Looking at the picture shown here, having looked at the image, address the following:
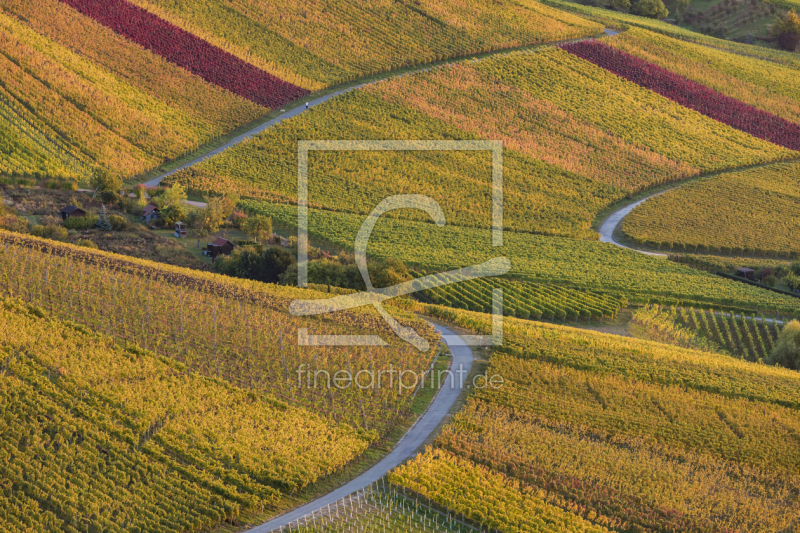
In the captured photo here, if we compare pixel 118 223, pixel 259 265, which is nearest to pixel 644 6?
pixel 259 265

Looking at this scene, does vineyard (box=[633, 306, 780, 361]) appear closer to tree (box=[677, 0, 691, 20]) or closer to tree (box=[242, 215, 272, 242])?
tree (box=[242, 215, 272, 242])

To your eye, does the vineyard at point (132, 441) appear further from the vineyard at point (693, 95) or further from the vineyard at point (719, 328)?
the vineyard at point (693, 95)

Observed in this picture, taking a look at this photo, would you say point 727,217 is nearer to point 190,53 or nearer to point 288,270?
point 288,270

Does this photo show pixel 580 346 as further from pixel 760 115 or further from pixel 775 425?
pixel 760 115

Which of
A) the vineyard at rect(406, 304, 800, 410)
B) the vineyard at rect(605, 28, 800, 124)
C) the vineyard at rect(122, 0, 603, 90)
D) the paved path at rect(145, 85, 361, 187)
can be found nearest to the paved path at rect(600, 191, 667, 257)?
the vineyard at rect(406, 304, 800, 410)

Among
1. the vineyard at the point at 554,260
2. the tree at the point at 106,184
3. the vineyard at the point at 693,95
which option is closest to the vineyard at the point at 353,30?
the vineyard at the point at 693,95
